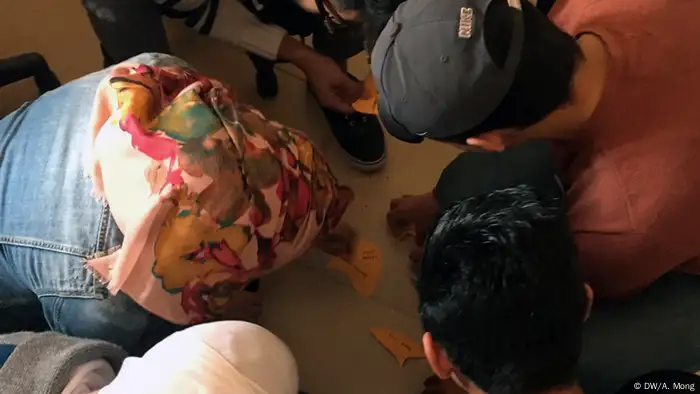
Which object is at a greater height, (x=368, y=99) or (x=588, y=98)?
(x=588, y=98)

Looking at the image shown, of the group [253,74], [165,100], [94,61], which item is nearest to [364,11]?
[165,100]

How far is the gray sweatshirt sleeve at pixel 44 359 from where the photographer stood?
0.73 m

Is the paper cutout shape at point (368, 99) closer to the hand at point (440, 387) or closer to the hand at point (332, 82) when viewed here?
the hand at point (332, 82)

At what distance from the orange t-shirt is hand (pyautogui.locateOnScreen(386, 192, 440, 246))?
1.26ft

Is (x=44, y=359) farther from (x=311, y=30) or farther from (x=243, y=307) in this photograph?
(x=311, y=30)

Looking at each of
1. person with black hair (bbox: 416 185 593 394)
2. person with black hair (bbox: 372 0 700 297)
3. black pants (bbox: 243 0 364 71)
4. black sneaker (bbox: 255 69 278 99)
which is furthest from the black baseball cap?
black sneaker (bbox: 255 69 278 99)

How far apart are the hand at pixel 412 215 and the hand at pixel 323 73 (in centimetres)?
18

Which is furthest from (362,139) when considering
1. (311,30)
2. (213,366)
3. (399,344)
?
(213,366)

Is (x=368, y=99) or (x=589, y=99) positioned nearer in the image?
(x=589, y=99)

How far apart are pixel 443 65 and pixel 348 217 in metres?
0.55

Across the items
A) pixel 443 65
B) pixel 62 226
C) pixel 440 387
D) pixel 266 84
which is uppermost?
pixel 443 65

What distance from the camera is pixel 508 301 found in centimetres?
73

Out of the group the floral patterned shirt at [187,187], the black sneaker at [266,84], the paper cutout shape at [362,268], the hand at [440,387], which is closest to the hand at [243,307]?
the floral patterned shirt at [187,187]

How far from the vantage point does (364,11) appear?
92 cm
